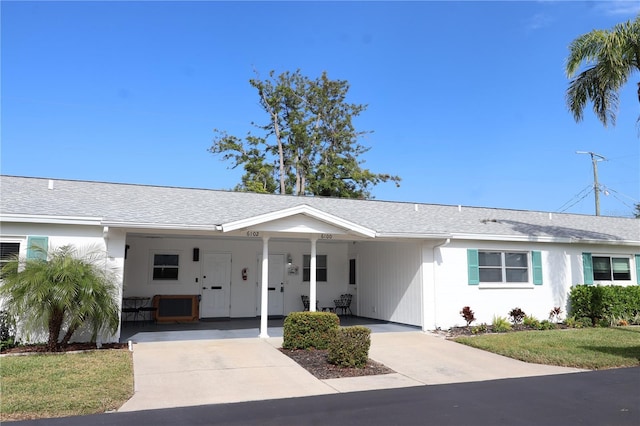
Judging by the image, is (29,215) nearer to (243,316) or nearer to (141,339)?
(141,339)

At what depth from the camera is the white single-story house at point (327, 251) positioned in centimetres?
1113

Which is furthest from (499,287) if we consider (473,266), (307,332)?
(307,332)

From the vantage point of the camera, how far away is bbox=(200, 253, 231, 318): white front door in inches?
585

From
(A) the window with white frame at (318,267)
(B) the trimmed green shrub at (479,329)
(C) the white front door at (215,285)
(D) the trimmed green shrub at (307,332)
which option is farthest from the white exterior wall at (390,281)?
(C) the white front door at (215,285)

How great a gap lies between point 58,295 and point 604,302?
48.7ft

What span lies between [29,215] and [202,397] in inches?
238

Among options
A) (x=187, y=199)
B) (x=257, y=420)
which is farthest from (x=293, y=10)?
(x=257, y=420)

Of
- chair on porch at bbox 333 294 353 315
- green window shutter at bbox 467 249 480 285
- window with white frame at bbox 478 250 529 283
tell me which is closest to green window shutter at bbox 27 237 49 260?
chair on porch at bbox 333 294 353 315

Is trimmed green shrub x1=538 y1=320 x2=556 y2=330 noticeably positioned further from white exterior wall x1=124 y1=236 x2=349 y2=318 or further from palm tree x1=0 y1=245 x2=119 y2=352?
palm tree x1=0 y1=245 x2=119 y2=352

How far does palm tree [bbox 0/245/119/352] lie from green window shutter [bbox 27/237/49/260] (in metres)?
0.14

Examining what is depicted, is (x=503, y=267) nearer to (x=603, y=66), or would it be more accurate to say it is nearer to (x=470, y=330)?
(x=470, y=330)

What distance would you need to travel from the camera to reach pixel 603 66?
1245 cm

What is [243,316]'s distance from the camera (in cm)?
1529

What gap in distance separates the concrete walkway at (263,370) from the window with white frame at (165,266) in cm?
429
